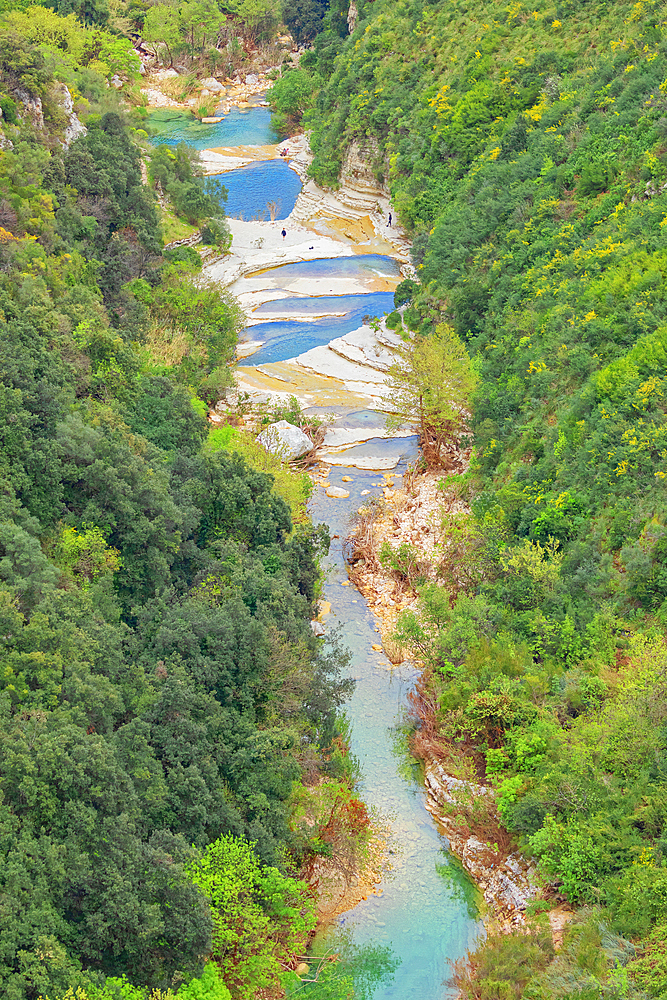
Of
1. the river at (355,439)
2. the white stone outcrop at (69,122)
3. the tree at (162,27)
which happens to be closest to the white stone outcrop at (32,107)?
the white stone outcrop at (69,122)

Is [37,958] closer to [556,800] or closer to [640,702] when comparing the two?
[556,800]

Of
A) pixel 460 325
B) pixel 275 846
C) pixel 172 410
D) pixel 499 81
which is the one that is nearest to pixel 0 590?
pixel 275 846

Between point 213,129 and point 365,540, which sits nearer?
point 365,540

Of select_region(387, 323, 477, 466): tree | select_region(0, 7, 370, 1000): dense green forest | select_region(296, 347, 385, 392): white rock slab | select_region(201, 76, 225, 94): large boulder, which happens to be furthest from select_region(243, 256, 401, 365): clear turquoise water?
select_region(201, 76, 225, 94): large boulder

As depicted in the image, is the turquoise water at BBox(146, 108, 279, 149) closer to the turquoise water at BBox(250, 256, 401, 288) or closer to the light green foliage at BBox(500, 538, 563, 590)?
the turquoise water at BBox(250, 256, 401, 288)

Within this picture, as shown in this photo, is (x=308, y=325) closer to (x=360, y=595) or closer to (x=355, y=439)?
(x=355, y=439)

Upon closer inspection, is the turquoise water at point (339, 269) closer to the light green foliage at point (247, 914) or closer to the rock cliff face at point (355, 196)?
the rock cliff face at point (355, 196)

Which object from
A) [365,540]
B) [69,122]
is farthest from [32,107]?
[365,540]

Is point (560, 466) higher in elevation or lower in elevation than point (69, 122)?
lower
